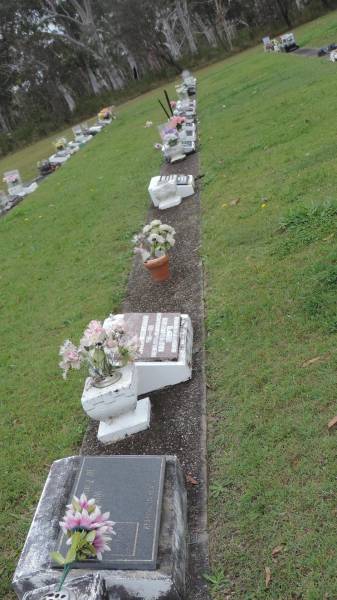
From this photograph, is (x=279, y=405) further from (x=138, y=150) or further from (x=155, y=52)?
(x=155, y=52)

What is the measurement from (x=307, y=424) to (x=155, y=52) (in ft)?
167

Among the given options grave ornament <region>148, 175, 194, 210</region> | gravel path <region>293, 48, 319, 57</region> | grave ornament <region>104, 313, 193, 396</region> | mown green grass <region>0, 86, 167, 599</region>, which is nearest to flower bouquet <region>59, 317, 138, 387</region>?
grave ornament <region>104, 313, 193, 396</region>

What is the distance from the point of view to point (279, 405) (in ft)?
13.7

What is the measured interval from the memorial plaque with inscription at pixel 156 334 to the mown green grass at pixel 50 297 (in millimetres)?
904

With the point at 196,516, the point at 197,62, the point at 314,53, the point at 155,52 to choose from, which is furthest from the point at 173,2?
the point at 196,516

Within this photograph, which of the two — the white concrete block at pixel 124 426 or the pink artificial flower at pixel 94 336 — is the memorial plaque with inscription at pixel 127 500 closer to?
the white concrete block at pixel 124 426

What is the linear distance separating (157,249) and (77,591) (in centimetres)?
463

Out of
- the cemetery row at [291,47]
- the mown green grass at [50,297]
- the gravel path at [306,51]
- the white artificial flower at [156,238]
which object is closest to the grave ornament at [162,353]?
the mown green grass at [50,297]

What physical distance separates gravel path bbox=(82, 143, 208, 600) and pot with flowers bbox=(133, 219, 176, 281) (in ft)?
0.59

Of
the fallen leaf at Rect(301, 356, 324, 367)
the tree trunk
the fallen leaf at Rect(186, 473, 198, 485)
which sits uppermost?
the tree trunk

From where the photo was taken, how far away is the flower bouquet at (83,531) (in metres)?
2.84

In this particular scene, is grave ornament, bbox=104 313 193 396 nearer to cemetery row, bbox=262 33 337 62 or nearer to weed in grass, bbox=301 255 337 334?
weed in grass, bbox=301 255 337 334

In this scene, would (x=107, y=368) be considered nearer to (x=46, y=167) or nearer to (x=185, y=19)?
(x=46, y=167)

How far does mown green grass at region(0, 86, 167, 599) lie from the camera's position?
Result: 481 centimetres
